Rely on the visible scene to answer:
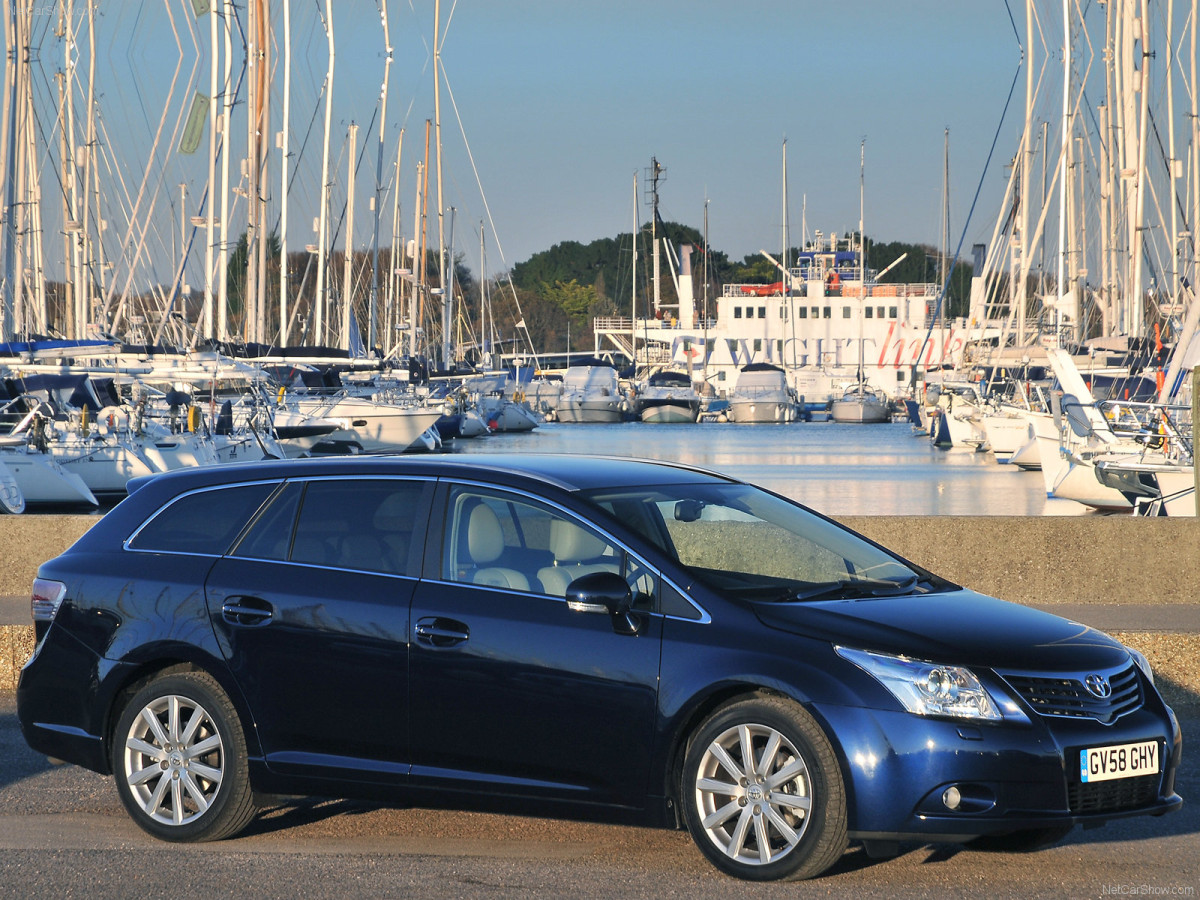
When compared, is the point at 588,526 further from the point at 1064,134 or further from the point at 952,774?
the point at 1064,134

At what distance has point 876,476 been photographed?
1770 inches

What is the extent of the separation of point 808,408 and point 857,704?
97.4m

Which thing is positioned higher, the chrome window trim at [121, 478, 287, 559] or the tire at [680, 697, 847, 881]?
the chrome window trim at [121, 478, 287, 559]

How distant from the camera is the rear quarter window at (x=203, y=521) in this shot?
256 inches

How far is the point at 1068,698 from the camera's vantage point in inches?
211

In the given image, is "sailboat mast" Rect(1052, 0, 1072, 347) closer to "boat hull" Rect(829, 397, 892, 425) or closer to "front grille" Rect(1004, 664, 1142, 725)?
"front grille" Rect(1004, 664, 1142, 725)

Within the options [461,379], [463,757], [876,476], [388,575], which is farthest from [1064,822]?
[461,379]

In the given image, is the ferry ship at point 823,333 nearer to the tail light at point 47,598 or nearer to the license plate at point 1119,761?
the tail light at point 47,598

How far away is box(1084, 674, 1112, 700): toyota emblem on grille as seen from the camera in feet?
17.8

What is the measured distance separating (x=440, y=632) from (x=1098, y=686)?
2.35 m

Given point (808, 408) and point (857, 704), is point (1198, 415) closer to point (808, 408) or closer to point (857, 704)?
point (857, 704)

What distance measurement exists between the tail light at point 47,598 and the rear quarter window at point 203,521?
0.35 m

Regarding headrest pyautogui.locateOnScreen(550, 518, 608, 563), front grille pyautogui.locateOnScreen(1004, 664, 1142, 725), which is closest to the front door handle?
headrest pyautogui.locateOnScreen(550, 518, 608, 563)

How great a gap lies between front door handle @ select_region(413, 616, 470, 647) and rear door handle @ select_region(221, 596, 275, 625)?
66 cm
